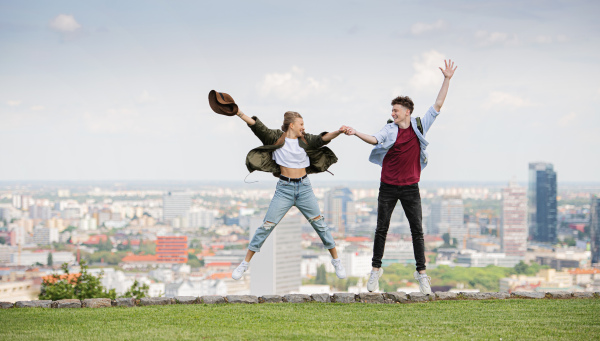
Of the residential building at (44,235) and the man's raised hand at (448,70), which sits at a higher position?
the man's raised hand at (448,70)

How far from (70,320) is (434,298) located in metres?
3.44

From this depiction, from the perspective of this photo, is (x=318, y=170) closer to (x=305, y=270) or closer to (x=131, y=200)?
(x=305, y=270)

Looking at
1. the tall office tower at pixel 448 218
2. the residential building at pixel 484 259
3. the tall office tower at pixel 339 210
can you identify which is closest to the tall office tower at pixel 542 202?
the tall office tower at pixel 448 218

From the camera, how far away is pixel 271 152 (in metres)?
6.98

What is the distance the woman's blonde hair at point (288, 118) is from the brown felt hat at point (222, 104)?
523 mm

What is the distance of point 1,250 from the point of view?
227ft

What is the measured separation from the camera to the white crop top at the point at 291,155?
688 cm

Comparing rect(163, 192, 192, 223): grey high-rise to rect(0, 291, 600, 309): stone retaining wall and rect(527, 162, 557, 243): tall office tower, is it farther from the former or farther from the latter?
rect(0, 291, 600, 309): stone retaining wall

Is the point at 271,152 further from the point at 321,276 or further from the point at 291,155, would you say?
the point at 321,276

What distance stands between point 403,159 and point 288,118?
3.91ft

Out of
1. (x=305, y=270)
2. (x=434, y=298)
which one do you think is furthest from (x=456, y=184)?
(x=434, y=298)

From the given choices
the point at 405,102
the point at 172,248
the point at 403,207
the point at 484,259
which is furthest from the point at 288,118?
the point at 172,248

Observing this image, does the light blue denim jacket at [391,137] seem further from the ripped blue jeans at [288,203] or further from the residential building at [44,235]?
the residential building at [44,235]

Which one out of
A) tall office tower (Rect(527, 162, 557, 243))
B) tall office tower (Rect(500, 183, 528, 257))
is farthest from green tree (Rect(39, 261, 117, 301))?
tall office tower (Rect(527, 162, 557, 243))
